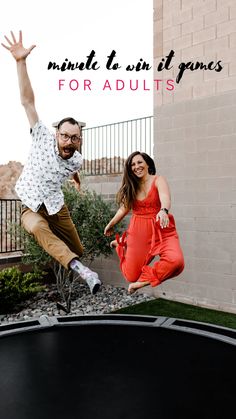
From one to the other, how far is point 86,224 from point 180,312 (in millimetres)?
1562

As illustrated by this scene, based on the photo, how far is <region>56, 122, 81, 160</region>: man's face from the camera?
205cm

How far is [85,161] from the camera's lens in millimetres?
7121

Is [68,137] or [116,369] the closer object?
[116,369]

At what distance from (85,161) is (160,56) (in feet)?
7.40

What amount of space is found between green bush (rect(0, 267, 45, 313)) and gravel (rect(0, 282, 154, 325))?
0.39 ft

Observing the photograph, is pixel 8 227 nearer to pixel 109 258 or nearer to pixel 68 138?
pixel 109 258

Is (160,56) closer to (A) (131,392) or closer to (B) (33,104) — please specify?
(B) (33,104)

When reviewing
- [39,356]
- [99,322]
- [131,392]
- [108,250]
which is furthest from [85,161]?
[131,392]

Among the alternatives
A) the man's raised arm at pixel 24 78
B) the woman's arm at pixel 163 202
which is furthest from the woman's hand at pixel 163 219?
the man's raised arm at pixel 24 78

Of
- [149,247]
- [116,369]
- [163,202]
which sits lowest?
[116,369]

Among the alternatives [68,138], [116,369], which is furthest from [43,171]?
[116,369]

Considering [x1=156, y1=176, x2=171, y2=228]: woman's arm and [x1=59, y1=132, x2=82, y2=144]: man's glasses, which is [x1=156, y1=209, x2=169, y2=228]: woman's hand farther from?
[x1=59, y1=132, x2=82, y2=144]: man's glasses

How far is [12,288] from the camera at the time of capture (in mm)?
5293

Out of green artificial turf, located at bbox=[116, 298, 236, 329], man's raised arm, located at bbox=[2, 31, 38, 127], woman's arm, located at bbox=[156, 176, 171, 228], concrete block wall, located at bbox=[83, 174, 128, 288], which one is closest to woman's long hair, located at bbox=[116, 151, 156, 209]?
woman's arm, located at bbox=[156, 176, 171, 228]
